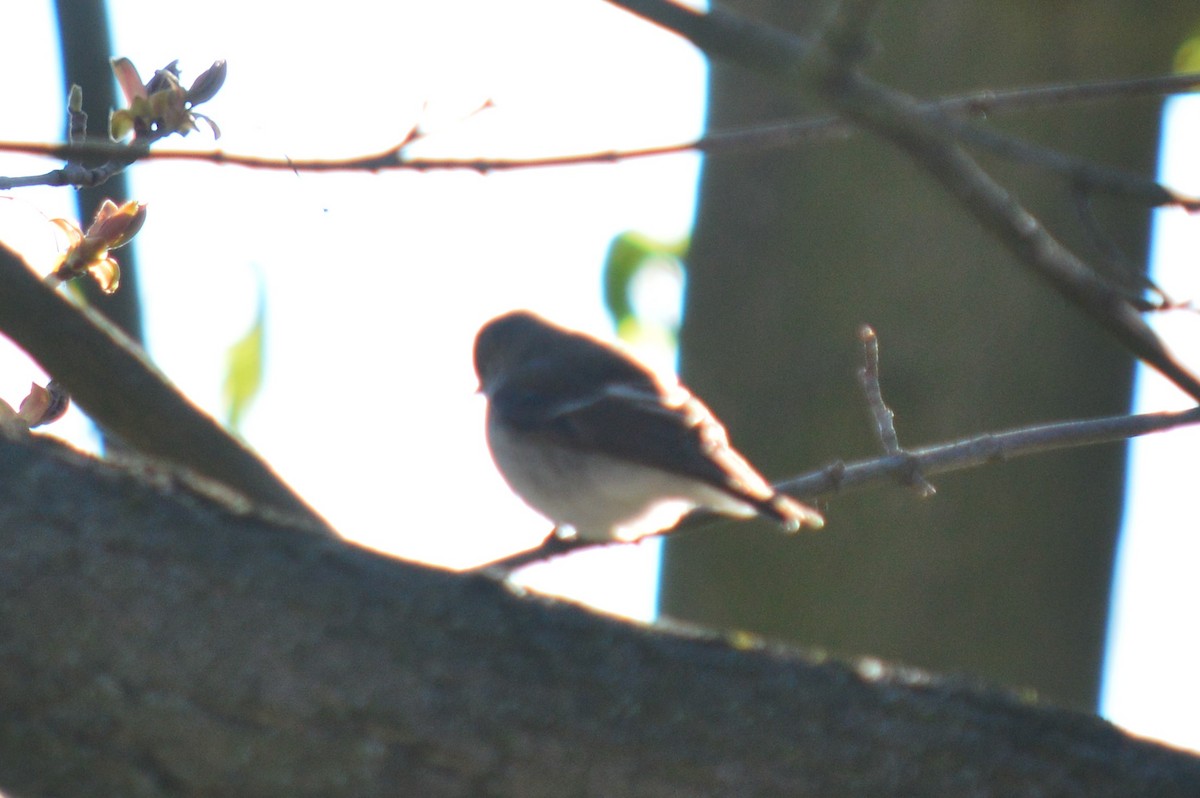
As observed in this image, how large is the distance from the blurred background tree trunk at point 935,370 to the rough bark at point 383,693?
247 cm

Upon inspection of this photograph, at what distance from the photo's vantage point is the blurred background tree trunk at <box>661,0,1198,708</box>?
3.95 meters

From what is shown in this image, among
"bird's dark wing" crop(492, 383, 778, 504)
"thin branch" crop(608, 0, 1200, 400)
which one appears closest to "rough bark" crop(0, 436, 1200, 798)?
"thin branch" crop(608, 0, 1200, 400)

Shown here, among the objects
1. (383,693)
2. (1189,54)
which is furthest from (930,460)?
(1189,54)

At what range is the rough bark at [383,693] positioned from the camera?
4.58 feet

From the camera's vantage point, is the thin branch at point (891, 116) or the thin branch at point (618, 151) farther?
the thin branch at point (618, 151)

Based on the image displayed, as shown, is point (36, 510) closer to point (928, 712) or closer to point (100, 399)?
point (100, 399)

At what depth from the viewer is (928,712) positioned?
59.2 inches

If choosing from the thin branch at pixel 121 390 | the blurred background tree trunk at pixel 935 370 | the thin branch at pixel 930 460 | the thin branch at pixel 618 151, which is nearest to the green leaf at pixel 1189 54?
the blurred background tree trunk at pixel 935 370

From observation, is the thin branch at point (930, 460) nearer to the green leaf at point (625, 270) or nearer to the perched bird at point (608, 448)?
the perched bird at point (608, 448)

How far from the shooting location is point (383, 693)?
4.70 feet

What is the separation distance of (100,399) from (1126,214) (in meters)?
3.43

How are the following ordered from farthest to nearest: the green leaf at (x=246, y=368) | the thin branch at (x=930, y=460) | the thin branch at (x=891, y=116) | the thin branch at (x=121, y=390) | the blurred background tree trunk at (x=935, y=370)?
the blurred background tree trunk at (x=935, y=370) < the green leaf at (x=246, y=368) < the thin branch at (x=930, y=460) < the thin branch at (x=121, y=390) < the thin branch at (x=891, y=116)

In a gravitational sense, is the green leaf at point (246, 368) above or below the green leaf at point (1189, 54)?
below

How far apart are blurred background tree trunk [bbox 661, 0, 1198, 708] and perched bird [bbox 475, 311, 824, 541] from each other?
2.30 feet
